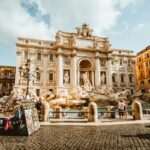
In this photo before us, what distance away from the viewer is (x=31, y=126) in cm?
741

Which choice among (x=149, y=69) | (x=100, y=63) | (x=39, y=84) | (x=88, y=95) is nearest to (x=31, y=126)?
(x=88, y=95)

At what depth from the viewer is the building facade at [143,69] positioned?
42319mm

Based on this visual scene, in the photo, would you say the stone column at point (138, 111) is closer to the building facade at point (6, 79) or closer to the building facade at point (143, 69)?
the building facade at point (143, 69)

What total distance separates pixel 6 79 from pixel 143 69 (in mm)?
38413

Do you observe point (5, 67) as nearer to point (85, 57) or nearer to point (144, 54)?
point (85, 57)

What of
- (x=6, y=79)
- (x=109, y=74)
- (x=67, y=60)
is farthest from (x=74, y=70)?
(x=6, y=79)

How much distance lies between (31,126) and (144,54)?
42.5m

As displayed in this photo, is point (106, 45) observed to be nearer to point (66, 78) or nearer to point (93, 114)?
point (66, 78)

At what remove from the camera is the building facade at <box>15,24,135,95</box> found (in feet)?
110

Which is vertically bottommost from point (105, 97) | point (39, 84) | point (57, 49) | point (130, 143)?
point (130, 143)

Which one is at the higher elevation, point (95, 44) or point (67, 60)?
point (95, 44)

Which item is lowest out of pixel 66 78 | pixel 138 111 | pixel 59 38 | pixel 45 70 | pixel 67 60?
pixel 138 111

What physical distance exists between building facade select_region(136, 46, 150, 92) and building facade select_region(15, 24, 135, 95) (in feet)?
14.5

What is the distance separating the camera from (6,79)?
46.7 meters
